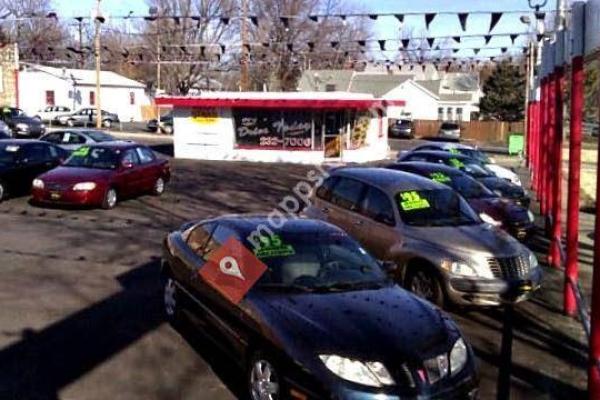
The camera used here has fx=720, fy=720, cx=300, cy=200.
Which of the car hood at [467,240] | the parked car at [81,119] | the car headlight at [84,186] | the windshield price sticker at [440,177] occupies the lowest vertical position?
the car hood at [467,240]

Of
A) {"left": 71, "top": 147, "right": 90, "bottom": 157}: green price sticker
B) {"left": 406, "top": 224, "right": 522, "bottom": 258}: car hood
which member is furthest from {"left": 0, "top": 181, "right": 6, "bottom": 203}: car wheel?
{"left": 406, "top": 224, "right": 522, "bottom": 258}: car hood

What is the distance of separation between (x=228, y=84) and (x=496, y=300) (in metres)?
85.2

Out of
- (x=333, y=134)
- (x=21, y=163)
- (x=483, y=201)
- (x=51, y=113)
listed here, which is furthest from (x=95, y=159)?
(x=51, y=113)

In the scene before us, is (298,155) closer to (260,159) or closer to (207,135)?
(260,159)

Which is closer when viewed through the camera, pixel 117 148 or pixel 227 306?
pixel 227 306

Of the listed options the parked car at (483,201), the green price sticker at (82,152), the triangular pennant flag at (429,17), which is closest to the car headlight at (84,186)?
the green price sticker at (82,152)

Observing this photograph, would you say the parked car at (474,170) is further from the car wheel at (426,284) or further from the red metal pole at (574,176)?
the car wheel at (426,284)

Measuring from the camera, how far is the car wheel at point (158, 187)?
767 inches

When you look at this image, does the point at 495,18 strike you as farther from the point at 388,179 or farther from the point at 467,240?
the point at 467,240

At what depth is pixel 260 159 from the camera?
33.1 meters

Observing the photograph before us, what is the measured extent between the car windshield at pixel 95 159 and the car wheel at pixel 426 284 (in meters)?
10.2

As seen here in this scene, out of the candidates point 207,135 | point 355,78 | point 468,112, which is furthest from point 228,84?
point 207,135

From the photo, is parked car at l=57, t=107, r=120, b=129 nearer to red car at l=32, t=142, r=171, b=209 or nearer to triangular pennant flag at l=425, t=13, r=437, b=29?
triangular pennant flag at l=425, t=13, r=437, b=29

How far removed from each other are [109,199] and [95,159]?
3.94 feet
